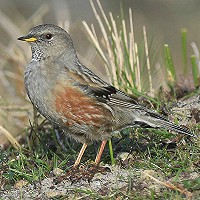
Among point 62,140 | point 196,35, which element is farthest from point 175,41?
point 62,140

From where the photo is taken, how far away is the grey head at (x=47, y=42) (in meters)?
7.17

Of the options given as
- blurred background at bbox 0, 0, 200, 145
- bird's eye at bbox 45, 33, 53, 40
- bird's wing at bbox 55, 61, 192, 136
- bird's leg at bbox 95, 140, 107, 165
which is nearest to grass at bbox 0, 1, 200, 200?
bird's leg at bbox 95, 140, 107, 165

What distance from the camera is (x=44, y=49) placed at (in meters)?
7.19

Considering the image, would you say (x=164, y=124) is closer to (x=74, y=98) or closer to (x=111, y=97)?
(x=111, y=97)

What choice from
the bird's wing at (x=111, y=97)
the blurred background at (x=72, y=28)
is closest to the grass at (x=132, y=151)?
the bird's wing at (x=111, y=97)

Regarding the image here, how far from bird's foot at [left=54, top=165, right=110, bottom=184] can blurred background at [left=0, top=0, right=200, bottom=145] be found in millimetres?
2392

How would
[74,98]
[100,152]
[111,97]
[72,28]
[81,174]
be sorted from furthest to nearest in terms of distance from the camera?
[72,28]
[111,97]
[100,152]
[74,98]
[81,174]

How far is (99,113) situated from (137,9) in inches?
451

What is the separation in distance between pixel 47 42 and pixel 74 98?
2.66ft

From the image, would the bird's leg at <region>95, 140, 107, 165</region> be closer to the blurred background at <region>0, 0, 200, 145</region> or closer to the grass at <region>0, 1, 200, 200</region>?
the grass at <region>0, 1, 200, 200</region>

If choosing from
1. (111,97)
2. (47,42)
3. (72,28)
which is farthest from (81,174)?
(72,28)

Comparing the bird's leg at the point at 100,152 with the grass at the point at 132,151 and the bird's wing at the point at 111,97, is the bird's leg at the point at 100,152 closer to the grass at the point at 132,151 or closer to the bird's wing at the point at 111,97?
the grass at the point at 132,151

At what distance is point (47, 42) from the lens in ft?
23.7

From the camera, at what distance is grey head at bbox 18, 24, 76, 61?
7.17 m
